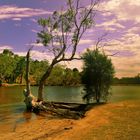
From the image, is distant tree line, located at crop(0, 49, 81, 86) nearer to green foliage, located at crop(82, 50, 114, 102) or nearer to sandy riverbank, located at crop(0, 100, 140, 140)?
green foliage, located at crop(82, 50, 114, 102)

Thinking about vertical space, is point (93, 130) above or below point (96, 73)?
below

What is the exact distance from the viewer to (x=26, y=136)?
71.8ft

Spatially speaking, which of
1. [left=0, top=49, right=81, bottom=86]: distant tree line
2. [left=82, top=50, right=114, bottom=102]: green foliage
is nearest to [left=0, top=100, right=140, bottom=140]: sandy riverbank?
[left=82, top=50, right=114, bottom=102]: green foliage

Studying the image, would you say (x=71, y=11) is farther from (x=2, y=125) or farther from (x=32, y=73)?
(x=32, y=73)

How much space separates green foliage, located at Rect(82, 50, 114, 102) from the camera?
42.6m

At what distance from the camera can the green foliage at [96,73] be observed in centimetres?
4259

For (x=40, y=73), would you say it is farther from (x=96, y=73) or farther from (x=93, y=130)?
(x=93, y=130)

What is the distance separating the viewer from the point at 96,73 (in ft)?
140

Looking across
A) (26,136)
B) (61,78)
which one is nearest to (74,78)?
(61,78)

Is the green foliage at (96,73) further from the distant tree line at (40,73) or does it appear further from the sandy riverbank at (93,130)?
the distant tree line at (40,73)

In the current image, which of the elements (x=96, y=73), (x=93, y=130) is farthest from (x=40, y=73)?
(x=93, y=130)

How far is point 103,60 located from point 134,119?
17.5 m

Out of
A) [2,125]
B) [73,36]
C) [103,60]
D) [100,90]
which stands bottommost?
[2,125]

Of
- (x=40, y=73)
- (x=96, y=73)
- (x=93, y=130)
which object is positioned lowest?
(x=93, y=130)
